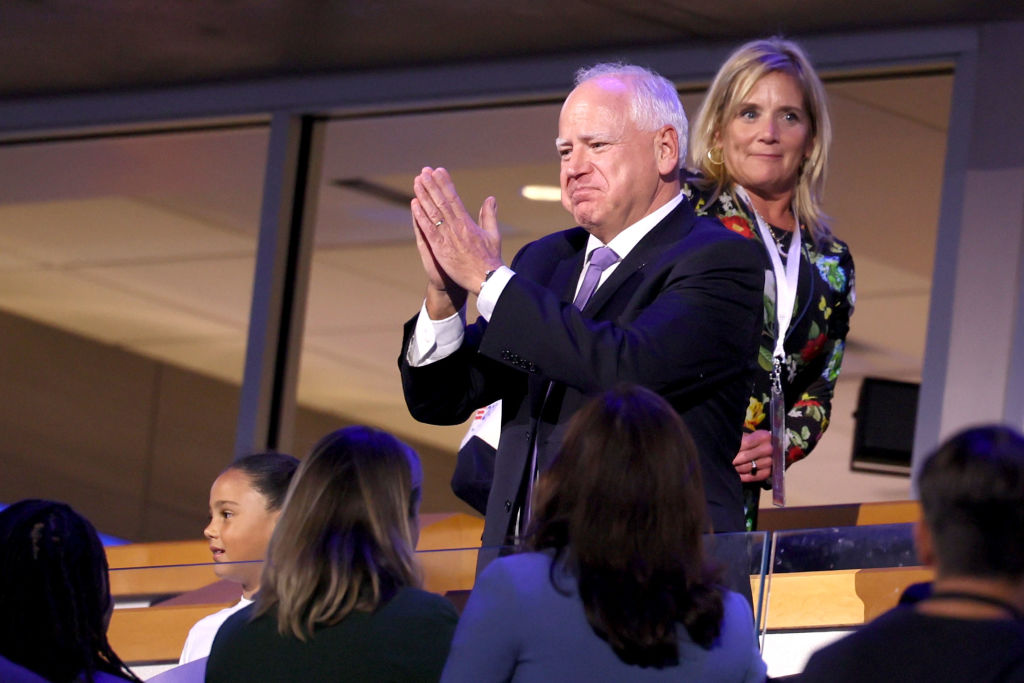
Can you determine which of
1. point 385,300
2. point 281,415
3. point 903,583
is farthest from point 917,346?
point 903,583

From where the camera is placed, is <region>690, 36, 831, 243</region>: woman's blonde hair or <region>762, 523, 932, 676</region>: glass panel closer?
<region>762, 523, 932, 676</region>: glass panel

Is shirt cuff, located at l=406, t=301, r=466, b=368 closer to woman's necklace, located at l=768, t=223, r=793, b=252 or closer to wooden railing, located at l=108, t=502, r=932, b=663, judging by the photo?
wooden railing, located at l=108, t=502, r=932, b=663

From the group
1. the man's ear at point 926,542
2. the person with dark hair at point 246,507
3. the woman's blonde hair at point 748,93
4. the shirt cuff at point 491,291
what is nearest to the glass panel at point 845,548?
the shirt cuff at point 491,291

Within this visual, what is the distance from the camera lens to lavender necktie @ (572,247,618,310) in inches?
110

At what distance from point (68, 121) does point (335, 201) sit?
3.78ft

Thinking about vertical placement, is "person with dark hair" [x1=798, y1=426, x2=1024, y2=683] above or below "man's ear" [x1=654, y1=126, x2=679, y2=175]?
below

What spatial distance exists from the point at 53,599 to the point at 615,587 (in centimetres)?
93

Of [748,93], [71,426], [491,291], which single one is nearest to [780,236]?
[748,93]

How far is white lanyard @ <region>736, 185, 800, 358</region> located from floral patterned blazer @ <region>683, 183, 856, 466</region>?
15 millimetres

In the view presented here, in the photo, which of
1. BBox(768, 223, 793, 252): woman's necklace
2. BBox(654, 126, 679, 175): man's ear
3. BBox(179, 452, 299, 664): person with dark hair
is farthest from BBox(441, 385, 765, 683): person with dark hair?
BBox(179, 452, 299, 664): person with dark hair

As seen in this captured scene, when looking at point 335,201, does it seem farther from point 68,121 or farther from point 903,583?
point 903,583

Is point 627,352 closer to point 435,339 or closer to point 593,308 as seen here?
point 593,308

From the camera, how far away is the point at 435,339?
9.29 ft

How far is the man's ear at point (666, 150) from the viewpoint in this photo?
2.84 metres
